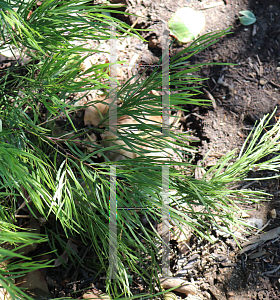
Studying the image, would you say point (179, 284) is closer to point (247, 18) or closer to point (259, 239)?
point (259, 239)

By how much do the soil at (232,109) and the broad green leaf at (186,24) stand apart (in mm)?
51

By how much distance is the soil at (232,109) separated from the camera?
890 mm

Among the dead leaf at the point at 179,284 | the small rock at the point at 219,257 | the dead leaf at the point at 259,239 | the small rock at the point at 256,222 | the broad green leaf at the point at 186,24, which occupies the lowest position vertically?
the dead leaf at the point at 179,284

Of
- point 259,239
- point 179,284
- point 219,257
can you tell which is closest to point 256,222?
point 259,239

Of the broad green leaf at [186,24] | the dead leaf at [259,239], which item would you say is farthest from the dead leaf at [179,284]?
the broad green leaf at [186,24]

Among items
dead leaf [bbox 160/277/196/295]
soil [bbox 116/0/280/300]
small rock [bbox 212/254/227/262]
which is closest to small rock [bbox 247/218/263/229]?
soil [bbox 116/0/280/300]

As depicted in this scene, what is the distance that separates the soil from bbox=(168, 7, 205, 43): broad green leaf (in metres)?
0.05

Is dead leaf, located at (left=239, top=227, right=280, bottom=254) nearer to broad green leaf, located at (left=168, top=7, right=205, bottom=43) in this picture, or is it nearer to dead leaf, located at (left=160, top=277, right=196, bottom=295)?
dead leaf, located at (left=160, top=277, right=196, bottom=295)

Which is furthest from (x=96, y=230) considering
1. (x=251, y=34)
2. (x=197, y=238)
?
(x=251, y=34)

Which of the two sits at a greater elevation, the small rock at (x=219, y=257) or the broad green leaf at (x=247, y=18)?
the broad green leaf at (x=247, y=18)

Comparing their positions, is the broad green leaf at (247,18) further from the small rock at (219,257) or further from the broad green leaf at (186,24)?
the small rock at (219,257)

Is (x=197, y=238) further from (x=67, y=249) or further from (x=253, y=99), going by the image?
(x=253, y=99)

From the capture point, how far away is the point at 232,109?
3.69 feet

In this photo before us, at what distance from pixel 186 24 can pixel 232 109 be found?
0.40m
